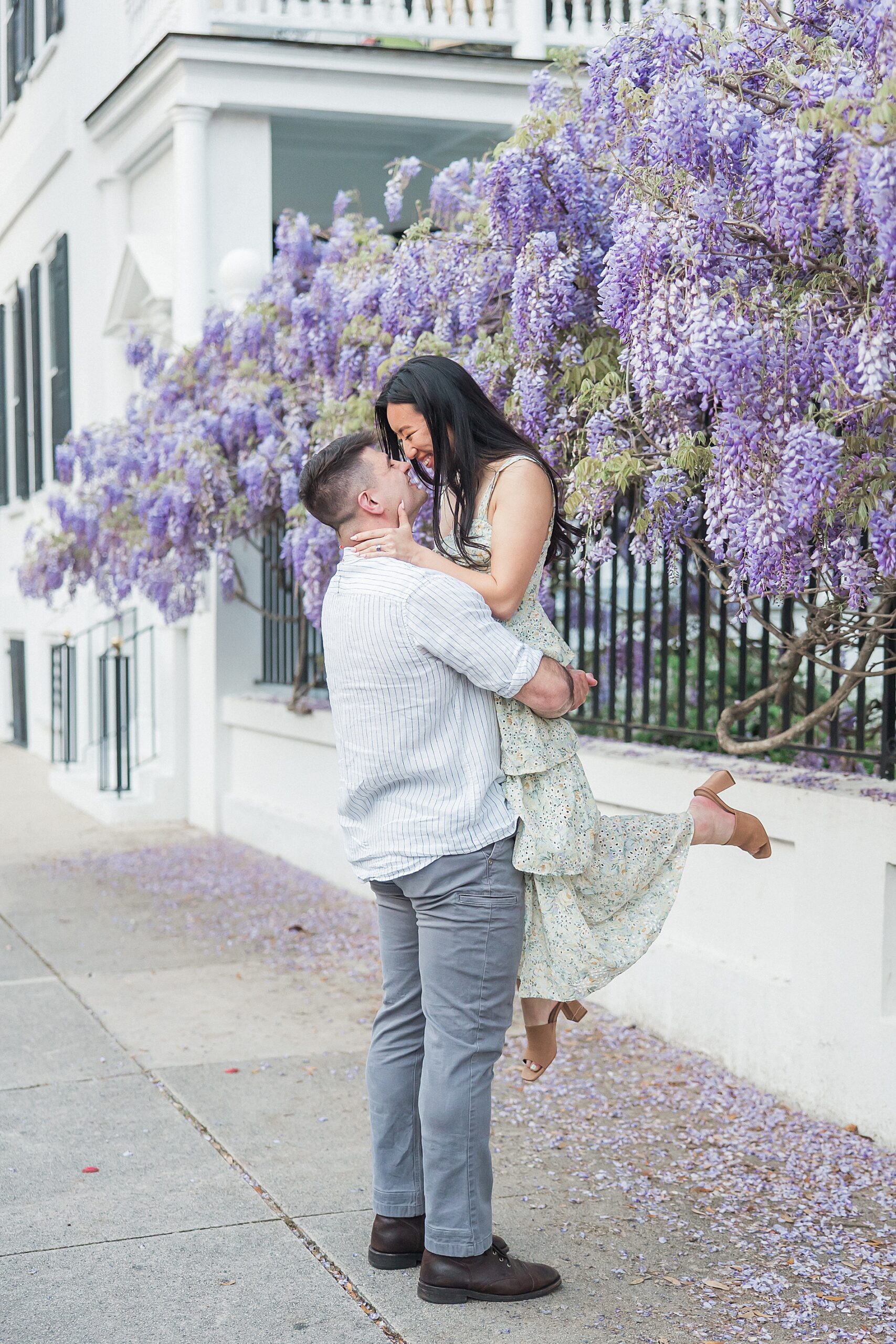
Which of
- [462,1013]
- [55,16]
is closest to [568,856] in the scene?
[462,1013]

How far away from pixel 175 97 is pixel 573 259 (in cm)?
585

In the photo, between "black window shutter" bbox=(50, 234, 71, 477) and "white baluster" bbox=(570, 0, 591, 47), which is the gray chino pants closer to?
"white baluster" bbox=(570, 0, 591, 47)

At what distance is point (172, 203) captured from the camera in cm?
1048

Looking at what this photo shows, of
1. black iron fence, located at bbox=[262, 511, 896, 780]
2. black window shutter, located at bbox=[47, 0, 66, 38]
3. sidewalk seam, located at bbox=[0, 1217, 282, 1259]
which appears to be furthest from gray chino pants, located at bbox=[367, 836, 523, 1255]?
black window shutter, located at bbox=[47, 0, 66, 38]

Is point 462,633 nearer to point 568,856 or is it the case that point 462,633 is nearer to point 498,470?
point 498,470

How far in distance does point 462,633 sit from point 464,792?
1.14 feet

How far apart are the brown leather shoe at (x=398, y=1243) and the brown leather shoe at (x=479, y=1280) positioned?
0.11 m

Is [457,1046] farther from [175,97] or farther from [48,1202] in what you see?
[175,97]

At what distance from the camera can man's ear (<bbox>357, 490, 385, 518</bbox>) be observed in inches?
126

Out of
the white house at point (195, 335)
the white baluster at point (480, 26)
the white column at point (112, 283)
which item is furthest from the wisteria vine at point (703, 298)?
the white column at point (112, 283)

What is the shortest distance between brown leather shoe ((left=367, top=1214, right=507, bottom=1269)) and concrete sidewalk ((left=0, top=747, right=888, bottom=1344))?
0.10 ft

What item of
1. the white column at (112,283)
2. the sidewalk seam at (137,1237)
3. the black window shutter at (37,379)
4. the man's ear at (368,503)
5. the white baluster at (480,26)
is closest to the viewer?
the man's ear at (368,503)

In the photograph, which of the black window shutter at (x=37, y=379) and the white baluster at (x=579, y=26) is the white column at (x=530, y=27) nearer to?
the white baluster at (x=579, y=26)

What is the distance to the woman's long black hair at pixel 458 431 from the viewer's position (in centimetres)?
321
